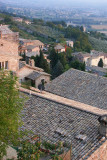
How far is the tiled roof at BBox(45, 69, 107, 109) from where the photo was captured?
1938cm

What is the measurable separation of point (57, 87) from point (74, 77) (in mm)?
1797

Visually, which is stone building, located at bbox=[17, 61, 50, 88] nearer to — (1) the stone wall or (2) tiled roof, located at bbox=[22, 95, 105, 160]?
(1) the stone wall

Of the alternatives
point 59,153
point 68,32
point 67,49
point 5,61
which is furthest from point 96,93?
point 68,32

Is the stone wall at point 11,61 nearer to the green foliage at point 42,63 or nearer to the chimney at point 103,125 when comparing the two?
the chimney at point 103,125

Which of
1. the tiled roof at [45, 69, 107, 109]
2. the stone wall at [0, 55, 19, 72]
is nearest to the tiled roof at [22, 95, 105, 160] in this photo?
the stone wall at [0, 55, 19, 72]

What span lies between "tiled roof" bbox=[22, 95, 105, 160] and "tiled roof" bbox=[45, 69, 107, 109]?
6898 millimetres

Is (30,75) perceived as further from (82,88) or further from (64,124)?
(64,124)

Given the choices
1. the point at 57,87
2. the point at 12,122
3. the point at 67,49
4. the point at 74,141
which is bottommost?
the point at 67,49

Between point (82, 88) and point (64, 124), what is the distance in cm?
986

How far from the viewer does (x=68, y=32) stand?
335 feet

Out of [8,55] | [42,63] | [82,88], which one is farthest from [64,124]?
[42,63]

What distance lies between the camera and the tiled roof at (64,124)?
9.91 metres

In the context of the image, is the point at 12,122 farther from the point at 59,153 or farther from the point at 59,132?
the point at 59,132

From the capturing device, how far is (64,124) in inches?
441
